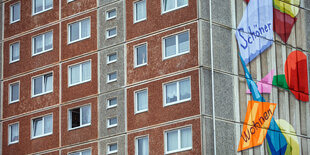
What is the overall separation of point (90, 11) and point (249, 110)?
12412mm

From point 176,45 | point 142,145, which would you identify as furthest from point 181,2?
point 142,145

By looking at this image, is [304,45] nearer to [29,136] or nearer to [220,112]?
[220,112]

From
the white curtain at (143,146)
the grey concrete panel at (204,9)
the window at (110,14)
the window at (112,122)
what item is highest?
the window at (110,14)

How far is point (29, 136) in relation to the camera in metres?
56.6

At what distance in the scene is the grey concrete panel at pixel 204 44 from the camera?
48.6 metres

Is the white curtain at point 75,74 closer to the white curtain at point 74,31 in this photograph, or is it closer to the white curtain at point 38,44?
the white curtain at point 74,31

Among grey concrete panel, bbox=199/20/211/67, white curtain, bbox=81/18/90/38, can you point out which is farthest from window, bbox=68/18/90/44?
grey concrete panel, bbox=199/20/211/67

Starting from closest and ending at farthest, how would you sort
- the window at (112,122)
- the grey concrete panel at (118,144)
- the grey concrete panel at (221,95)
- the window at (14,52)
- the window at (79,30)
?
the grey concrete panel at (221,95) → the grey concrete panel at (118,144) → the window at (112,122) → the window at (79,30) → the window at (14,52)

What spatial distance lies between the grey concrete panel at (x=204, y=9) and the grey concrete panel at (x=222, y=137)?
595 cm

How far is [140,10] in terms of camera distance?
52688 mm

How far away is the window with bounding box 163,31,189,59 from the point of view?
163 feet

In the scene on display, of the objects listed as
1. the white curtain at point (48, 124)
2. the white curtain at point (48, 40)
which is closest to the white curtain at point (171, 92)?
the white curtain at point (48, 124)

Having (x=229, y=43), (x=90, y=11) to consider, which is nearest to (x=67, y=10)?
(x=90, y=11)

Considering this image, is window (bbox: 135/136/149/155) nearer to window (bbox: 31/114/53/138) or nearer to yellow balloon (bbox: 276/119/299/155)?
window (bbox: 31/114/53/138)
